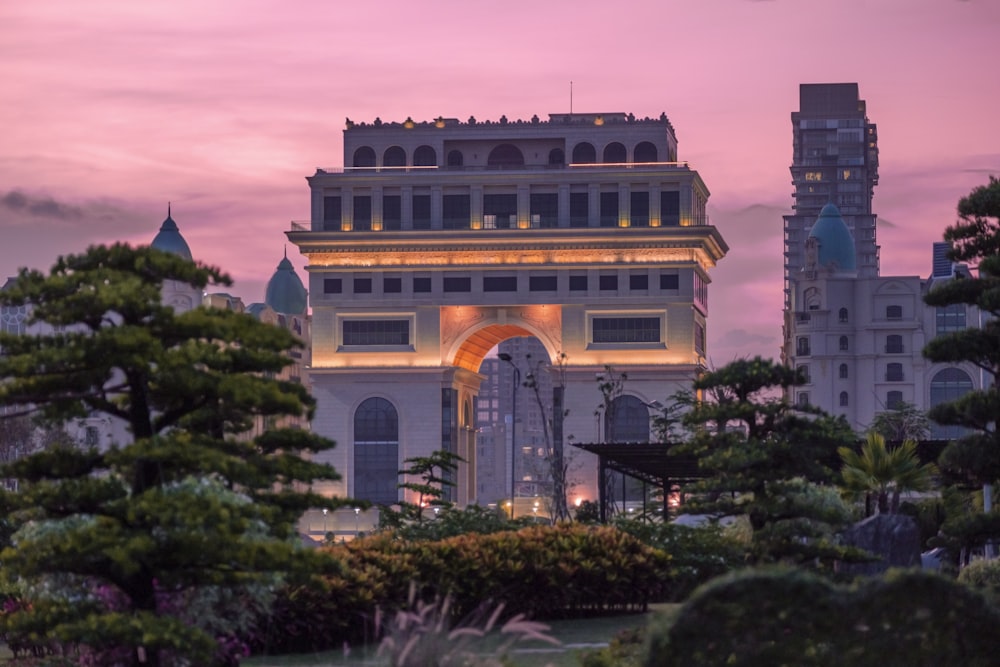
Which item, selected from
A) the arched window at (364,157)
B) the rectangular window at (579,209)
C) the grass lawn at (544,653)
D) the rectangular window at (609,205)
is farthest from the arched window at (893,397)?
the grass lawn at (544,653)

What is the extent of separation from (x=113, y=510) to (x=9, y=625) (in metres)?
2.01

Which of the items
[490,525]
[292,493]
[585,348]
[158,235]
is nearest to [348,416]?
[585,348]

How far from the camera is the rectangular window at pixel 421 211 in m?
139

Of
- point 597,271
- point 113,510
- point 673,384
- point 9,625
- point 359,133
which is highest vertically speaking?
point 359,133

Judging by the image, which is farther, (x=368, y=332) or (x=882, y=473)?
(x=368, y=332)

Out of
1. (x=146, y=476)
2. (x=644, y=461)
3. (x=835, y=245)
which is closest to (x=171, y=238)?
(x=835, y=245)

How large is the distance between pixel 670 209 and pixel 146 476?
11837cm

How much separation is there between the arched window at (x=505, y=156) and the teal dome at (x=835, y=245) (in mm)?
36571

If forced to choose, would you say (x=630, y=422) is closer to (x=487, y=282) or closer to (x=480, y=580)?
(x=487, y=282)

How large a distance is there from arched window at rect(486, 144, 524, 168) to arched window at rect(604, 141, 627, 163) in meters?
7.11

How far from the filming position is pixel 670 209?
13825 centimetres

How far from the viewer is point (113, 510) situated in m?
20.9

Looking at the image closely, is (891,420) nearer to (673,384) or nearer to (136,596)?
(673,384)

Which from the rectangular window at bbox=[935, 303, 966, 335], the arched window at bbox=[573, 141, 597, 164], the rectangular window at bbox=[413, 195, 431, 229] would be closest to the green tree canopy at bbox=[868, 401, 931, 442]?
the rectangular window at bbox=[935, 303, 966, 335]
